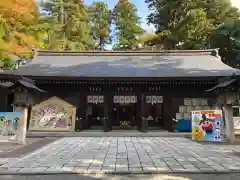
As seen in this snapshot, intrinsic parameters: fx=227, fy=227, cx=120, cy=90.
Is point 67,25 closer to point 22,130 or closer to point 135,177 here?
point 22,130

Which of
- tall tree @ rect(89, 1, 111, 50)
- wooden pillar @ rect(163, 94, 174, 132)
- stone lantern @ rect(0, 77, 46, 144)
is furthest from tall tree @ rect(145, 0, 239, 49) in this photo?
stone lantern @ rect(0, 77, 46, 144)

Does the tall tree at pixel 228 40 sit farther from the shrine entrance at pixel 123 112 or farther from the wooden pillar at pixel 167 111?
the shrine entrance at pixel 123 112

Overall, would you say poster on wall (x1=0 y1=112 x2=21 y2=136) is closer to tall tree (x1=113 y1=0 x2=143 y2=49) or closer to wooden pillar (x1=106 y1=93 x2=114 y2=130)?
wooden pillar (x1=106 y1=93 x2=114 y2=130)

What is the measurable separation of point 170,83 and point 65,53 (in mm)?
9482

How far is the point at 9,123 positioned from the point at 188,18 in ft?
81.9

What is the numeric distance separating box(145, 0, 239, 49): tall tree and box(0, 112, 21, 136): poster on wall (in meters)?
23.2

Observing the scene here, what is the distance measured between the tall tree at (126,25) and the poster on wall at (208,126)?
25.7 m

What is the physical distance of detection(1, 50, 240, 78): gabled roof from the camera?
14531mm

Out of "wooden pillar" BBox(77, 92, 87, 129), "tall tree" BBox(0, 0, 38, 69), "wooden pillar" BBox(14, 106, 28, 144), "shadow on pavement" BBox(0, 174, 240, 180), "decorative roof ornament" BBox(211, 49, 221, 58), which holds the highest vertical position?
"tall tree" BBox(0, 0, 38, 69)

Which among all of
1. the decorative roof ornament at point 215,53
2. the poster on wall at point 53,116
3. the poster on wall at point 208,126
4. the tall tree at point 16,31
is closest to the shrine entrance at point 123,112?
the poster on wall at point 53,116

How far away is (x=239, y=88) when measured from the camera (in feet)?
33.5

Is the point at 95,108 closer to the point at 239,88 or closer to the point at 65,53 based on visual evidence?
the point at 65,53

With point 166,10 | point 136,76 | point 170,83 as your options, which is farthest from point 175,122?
point 166,10

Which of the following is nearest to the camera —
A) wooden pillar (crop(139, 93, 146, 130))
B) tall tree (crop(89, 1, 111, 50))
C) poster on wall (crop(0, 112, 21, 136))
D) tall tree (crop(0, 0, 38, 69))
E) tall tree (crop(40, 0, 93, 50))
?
poster on wall (crop(0, 112, 21, 136))
